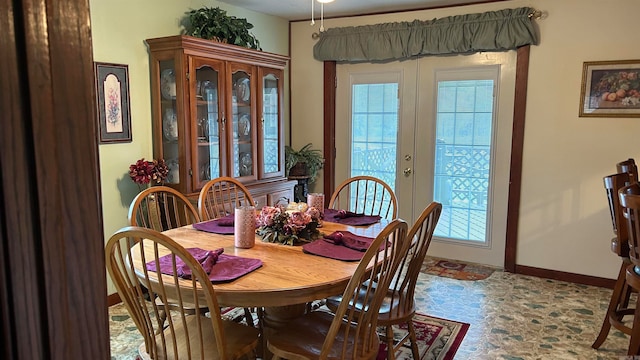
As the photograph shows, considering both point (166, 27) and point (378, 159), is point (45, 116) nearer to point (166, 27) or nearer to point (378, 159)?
point (166, 27)

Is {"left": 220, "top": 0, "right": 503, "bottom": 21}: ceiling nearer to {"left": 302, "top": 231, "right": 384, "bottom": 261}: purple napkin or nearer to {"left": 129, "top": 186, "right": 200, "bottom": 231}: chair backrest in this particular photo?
{"left": 129, "top": 186, "right": 200, "bottom": 231}: chair backrest

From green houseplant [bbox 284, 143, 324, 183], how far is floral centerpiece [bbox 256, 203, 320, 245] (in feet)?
7.07

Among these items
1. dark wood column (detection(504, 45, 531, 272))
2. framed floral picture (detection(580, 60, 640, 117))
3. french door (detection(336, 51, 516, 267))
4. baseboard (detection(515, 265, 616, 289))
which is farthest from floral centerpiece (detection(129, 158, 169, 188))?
framed floral picture (detection(580, 60, 640, 117))

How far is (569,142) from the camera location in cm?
370

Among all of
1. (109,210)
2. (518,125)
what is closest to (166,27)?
(109,210)

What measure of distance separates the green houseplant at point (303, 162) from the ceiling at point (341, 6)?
4.22 ft

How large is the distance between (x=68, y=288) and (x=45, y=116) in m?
0.20

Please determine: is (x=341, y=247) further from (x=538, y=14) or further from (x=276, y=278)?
(x=538, y=14)

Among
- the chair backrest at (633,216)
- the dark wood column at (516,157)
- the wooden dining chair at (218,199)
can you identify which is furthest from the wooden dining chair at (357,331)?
the dark wood column at (516,157)

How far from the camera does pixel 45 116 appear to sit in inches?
19.6

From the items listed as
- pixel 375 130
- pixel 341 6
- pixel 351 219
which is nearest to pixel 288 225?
pixel 351 219

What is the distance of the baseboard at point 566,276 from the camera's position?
12.1 ft

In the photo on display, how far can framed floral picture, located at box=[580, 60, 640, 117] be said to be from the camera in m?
3.43

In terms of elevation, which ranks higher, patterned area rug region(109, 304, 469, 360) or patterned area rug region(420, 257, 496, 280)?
patterned area rug region(420, 257, 496, 280)
